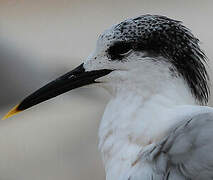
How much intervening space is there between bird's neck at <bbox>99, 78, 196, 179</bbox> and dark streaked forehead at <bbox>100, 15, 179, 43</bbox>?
11 cm

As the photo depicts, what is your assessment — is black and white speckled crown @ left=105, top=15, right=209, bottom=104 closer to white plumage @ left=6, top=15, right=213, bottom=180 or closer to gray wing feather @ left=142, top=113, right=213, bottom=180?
white plumage @ left=6, top=15, right=213, bottom=180

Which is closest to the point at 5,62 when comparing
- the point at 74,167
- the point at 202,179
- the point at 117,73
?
the point at 74,167

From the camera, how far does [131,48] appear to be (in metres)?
1.10

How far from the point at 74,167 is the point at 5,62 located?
0.63m

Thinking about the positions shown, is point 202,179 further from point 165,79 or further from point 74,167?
point 74,167

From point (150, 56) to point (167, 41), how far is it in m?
0.05

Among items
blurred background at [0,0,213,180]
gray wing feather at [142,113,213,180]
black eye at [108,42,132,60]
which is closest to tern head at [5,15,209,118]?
black eye at [108,42,132,60]

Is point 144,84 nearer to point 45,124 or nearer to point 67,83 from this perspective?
point 67,83

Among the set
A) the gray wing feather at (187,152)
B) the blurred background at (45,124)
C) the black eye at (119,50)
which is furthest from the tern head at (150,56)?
the blurred background at (45,124)

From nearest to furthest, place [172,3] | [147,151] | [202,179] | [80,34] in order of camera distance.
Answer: [202,179] → [147,151] → [80,34] → [172,3]

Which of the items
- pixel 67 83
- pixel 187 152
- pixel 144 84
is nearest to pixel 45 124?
pixel 67 83

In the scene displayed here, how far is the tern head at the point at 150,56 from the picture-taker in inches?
43.1

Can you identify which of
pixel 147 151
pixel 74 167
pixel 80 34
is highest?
pixel 147 151

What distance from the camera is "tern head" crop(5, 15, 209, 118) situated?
1.09 metres
